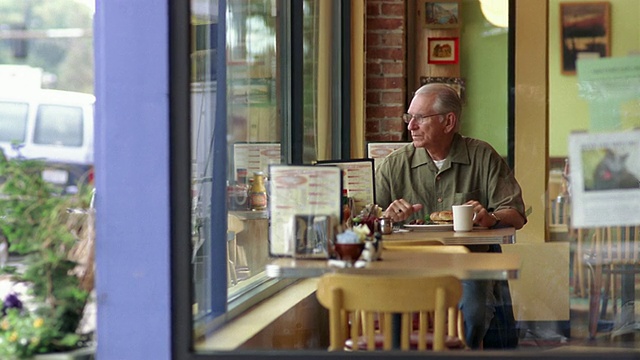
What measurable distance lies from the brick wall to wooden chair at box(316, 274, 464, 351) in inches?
175

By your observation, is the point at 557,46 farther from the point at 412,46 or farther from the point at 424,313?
the point at 424,313

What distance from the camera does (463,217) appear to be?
5062mm

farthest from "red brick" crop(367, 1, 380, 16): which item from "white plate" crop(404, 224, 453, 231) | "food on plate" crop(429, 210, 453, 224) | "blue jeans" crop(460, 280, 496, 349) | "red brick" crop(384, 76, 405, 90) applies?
"blue jeans" crop(460, 280, 496, 349)

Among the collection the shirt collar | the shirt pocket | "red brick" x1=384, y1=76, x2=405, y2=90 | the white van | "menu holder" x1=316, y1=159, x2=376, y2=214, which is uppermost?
"red brick" x1=384, y1=76, x2=405, y2=90

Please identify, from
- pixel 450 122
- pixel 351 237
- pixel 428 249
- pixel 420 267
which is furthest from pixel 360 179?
pixel 420 267

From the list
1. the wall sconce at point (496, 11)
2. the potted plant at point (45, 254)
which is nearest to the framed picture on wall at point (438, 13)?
the wall sconce at point (496, 11)

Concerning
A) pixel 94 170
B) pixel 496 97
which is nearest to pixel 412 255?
pixel 94 170

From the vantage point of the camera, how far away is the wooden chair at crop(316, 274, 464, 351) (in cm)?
325

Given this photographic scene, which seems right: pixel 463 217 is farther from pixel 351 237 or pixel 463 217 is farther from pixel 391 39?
pixel 391 39

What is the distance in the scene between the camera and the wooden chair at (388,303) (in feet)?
10.6

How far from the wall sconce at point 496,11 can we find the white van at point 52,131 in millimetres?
5067

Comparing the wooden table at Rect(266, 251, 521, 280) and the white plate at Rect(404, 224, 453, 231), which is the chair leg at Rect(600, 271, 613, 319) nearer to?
the wooden table at Rect(266, 251, 521, 280)

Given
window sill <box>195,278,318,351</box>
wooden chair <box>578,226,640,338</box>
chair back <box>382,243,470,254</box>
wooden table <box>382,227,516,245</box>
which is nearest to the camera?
window sill <box>195,278,318,351</box>

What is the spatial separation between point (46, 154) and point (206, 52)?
65cm
